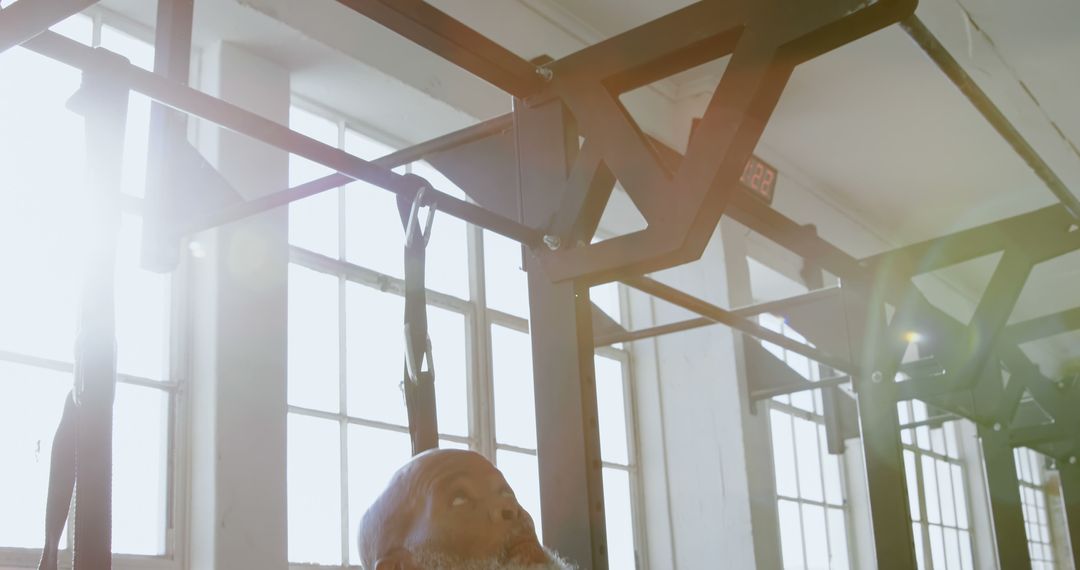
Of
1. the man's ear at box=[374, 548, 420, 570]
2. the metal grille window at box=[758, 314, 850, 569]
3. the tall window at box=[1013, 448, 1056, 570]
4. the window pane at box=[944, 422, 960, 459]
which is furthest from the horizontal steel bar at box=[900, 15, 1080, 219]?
the tall window at box=[1013, 448, 1056, 570]

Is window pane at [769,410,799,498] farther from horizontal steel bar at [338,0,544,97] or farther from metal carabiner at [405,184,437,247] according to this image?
metal carabiner at [405,184,437,247]

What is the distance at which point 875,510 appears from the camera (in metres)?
3.14

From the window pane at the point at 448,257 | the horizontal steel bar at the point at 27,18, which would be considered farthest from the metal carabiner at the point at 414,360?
the window pane at the point at 448,257

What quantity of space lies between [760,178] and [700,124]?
435cm

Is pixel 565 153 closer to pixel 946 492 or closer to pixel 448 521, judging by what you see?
pixel 448 521

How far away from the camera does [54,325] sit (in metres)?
3.01

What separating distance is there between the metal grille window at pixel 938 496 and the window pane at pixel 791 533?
1590mm

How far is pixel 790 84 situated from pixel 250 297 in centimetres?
327

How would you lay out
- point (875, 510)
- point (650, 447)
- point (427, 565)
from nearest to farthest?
point (427, 565)
point (875, 510)
point (650, 447)

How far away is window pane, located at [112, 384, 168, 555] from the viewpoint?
3092 mm

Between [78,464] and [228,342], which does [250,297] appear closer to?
[228,342]

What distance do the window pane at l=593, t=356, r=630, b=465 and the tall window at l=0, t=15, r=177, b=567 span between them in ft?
8.66

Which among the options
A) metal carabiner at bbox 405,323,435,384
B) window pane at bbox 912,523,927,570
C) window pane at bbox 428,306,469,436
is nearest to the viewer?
metal carabiner at bbox 405,323,435,384

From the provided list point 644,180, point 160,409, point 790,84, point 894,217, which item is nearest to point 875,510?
point 644,180
